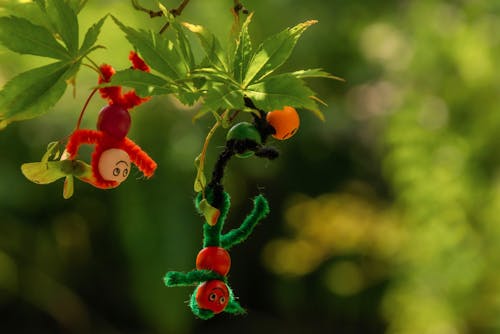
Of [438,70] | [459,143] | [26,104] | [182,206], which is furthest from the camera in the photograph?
[182,206]

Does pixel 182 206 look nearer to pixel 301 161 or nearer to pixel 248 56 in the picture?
pixel 301 161

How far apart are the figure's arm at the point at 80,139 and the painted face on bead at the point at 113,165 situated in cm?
1

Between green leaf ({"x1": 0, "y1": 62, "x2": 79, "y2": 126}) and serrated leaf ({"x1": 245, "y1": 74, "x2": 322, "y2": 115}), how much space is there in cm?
10

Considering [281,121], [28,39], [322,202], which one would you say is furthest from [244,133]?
[322,202]

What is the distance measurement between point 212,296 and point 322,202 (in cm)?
258

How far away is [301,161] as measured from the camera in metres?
3.26

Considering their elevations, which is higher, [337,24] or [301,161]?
[337,24]

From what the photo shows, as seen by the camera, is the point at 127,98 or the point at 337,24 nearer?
the point at 127,98

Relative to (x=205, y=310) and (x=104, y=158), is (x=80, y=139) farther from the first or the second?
(x=205, y=310)

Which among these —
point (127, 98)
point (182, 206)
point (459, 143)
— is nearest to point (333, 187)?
point (182, 206)

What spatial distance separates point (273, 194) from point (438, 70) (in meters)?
1.00

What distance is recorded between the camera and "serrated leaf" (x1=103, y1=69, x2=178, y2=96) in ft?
1.31

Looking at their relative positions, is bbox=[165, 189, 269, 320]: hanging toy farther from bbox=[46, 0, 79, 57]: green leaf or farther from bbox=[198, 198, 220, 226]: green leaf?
bbox=[46, 0, 79, 57]: green leaf

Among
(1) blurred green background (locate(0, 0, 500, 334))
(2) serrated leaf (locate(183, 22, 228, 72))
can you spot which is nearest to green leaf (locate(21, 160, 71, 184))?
(2) serrated leaf (locate(183, 22, 228, 72))
